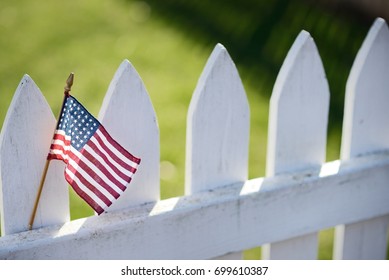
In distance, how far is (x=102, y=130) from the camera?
1.82 m

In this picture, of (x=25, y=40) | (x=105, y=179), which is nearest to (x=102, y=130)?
(x=105, y=179)

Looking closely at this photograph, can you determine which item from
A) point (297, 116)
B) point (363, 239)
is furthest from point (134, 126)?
point (363, 239)

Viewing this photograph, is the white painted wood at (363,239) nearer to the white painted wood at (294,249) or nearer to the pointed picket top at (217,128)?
the white painted wood at (294,249)

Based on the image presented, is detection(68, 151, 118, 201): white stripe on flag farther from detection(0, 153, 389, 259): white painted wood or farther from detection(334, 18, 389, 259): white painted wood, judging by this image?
detection(334, 18, 389, 259): white painted wood

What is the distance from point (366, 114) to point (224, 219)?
618 millimetres

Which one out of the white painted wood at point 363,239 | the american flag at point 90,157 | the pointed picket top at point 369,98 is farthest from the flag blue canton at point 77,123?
the white painted wood at point 363,239

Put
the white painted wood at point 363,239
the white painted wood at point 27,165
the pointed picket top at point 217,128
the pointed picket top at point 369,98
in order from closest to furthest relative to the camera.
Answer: the white painted wood at point 27,165
the pointed picket top at point 217,128
the pointed picket top at point 369,98
the white painted wood at point 363,239

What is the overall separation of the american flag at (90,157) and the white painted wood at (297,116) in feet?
1.64

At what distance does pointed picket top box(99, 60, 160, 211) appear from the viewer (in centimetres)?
187

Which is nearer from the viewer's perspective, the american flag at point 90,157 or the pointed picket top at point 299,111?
the american flag at point 90,157

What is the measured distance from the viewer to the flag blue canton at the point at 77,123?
1.79m

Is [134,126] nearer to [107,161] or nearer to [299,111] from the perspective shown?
[107,161]
